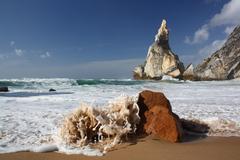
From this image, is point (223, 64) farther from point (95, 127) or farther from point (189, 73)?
point (95, 127)

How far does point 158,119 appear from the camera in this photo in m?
3.59

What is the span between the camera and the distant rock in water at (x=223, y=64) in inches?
1996

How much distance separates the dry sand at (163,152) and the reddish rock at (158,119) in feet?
0.41

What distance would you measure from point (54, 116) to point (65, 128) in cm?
293

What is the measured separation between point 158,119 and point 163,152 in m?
0.64

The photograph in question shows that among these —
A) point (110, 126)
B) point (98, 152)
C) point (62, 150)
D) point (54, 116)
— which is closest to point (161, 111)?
point (110, 126)

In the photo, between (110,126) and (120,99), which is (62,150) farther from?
(120,99)

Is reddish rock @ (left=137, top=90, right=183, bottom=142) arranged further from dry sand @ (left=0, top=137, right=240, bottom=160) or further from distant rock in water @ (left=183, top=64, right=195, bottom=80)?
distant rock in water @ (left=183, top=64, right=195, bottom=80)

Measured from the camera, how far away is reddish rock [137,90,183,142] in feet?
11.4

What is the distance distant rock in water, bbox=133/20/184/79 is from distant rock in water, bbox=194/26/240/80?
3915mm

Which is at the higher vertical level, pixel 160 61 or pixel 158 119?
pixel 160 61

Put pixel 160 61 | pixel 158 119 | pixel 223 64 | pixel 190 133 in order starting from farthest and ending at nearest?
pixel 160 61 < pixel 223 64 < pixel 190 133 < pixel 158 119

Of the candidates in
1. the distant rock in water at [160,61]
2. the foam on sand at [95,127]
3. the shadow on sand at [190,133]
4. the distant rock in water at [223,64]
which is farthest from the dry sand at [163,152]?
the distant rock in water at [160,61]

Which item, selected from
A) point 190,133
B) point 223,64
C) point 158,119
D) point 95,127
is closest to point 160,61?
point 223,64
